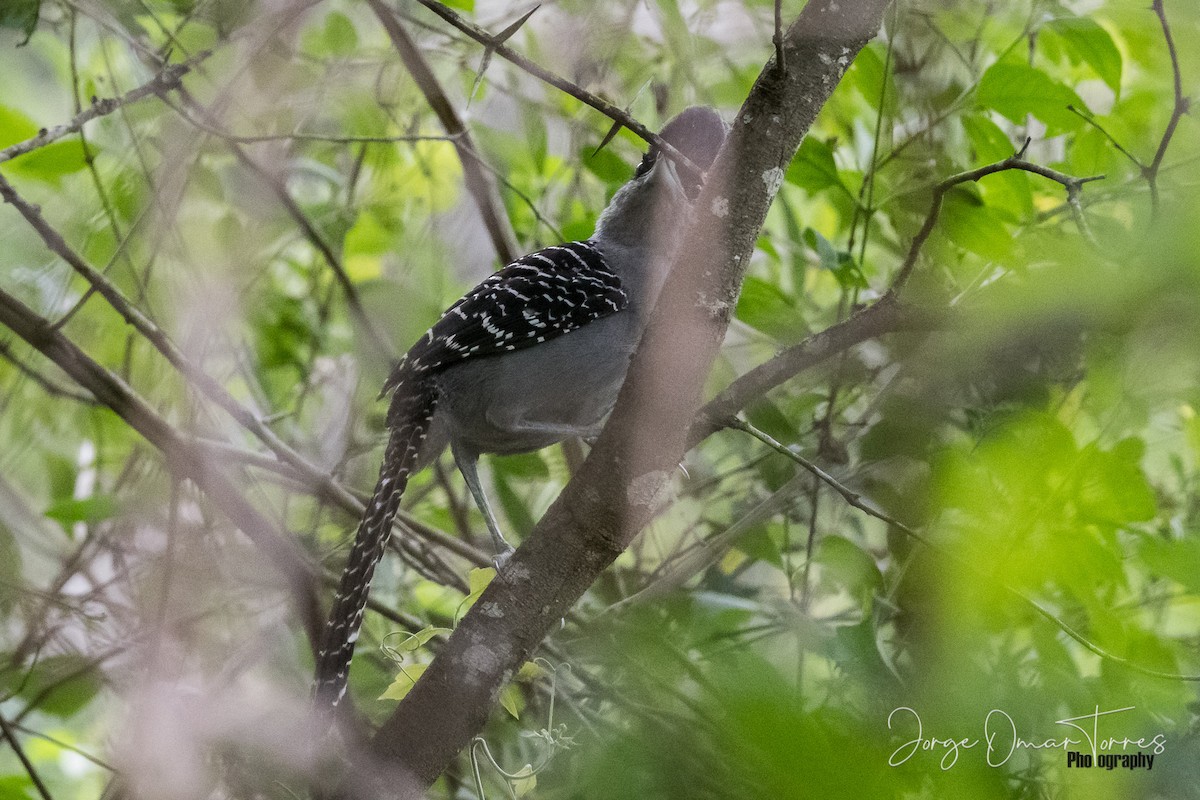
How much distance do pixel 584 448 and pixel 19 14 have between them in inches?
86.7

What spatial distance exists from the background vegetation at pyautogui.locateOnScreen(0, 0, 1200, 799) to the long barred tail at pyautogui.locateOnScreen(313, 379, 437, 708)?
0.14m

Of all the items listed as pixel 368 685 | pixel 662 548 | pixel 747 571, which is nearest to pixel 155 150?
pixel 368 685

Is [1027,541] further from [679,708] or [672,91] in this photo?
[672,91]

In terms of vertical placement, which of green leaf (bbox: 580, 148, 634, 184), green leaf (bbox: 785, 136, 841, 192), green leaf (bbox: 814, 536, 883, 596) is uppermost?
green leaf (bbox: 580, 148, 634, 184)

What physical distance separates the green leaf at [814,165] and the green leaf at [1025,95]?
0.37 meters

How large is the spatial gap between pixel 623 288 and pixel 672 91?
32.6 inches

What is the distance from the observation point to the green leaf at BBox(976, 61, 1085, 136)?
97.7 inches

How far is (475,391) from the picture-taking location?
10.9ft

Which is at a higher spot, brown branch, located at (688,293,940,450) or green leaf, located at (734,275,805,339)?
green leaf, located at (734,275,805,339)

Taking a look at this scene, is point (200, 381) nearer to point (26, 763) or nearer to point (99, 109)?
point (99, 109)

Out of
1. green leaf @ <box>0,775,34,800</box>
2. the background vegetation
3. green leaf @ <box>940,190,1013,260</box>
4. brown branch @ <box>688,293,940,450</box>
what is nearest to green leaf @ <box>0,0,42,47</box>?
the background vegetation

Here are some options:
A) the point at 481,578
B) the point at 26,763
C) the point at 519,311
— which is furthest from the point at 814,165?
the point at 26,763

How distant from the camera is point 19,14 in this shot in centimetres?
267

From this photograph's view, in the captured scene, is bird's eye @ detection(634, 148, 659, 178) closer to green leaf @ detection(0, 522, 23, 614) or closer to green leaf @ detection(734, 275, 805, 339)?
green leaf @ detection(734, 275, 805, 339)
